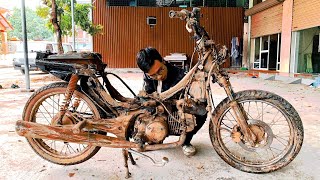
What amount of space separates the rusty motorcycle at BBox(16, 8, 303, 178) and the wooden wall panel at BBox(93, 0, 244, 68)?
14221mm

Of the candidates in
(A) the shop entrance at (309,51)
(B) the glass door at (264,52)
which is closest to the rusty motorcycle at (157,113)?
(A) the shop entrance at (309,51)

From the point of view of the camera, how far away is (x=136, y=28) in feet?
53.3

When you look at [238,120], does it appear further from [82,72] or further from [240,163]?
[82,72]

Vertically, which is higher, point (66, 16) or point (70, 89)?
point (66, 16)

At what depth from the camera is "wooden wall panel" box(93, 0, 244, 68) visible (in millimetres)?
16062

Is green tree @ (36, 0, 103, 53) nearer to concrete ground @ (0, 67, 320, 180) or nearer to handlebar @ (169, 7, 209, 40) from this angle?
concrete ground @ (0, 67, 320, 180)

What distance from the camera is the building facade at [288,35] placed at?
9.58 m

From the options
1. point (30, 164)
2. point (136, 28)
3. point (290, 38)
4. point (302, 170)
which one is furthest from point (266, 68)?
point (30, 164)

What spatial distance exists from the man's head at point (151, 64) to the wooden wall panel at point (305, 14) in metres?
8.37

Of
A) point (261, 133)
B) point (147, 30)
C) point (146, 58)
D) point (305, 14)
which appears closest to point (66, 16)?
point (147, 30)

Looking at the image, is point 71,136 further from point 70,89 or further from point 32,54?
point 32,54

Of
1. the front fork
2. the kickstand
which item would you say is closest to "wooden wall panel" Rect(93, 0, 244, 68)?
the kickstand

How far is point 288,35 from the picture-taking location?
10.7 m

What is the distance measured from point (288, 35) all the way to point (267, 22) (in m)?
2.37
